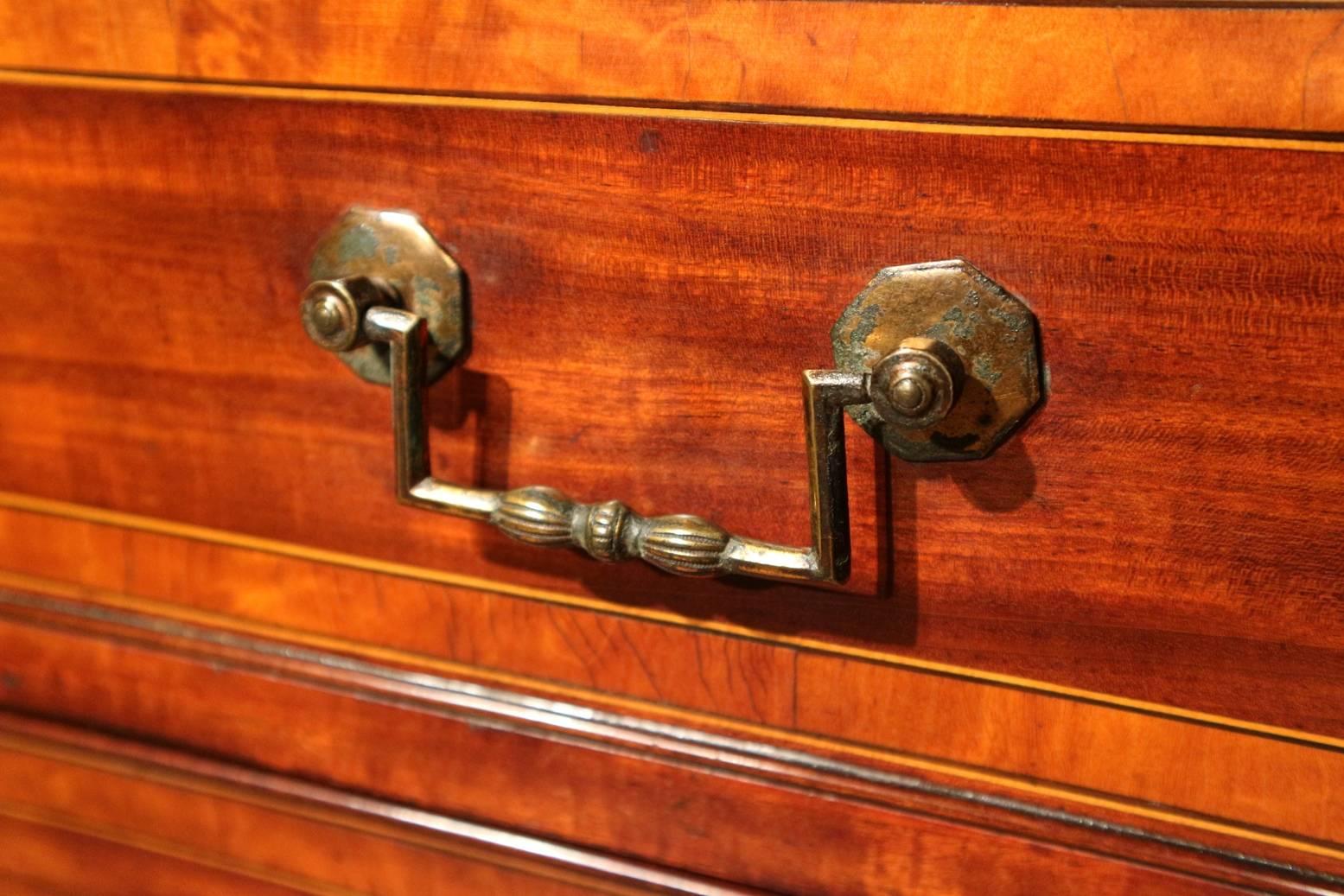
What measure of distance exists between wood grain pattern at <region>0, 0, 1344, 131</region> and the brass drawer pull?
0.17 ft

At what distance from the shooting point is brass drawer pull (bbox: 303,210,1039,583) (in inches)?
13.0

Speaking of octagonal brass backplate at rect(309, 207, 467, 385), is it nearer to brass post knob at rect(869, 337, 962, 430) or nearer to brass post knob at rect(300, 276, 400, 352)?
brass post knob at rect(300, 276, 400, 352)

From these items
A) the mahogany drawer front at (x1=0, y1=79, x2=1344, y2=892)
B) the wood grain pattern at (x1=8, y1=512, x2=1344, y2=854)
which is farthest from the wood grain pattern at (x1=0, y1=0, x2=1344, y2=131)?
the wood grain pattern at (x1=8, y1=512, x2=1344, y2=854)

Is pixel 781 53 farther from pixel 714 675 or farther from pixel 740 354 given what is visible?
pixel 714 675

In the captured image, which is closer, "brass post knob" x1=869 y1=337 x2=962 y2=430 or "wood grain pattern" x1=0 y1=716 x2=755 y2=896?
"brass post knob" x1=869 y1=337 x2=962 y2=430

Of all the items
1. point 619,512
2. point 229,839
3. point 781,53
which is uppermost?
point 781,53

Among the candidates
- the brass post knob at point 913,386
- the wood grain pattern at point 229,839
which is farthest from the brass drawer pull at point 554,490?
the wood grain pattern at point 229,839

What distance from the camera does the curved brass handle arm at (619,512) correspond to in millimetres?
339

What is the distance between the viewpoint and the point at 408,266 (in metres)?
0.39

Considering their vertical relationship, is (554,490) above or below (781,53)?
below

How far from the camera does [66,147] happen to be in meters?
0.43

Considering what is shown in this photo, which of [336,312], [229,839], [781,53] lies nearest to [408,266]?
[336,312]

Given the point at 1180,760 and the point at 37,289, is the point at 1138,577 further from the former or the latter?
the point at 37,289

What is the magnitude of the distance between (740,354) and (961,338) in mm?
69
